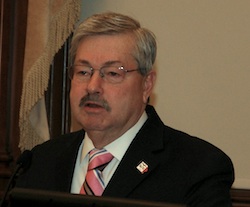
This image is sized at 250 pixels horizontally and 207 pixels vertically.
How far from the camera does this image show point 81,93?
272cm

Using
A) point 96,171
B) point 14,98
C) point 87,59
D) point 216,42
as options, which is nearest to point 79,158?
point 96,171

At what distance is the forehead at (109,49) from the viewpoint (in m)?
2.71

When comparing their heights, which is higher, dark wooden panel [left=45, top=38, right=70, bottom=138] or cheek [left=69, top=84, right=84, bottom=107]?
cheek [left=69, top=84, right=84, bottom=107]

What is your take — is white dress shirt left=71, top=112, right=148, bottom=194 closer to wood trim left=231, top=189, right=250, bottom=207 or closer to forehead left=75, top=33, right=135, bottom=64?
forehead left=75, top=33, right=135, bottom=64

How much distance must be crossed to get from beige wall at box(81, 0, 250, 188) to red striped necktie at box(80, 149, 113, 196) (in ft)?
4.12

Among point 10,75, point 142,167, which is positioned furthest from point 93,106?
point 10,75

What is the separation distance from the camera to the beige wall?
12.5 feet

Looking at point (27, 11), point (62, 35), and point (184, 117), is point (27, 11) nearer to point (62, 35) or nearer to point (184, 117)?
point (62, 35)

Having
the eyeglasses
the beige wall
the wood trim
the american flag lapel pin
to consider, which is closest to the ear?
the eyeglasses

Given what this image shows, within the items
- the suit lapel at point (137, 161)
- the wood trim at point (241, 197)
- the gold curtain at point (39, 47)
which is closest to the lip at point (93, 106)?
the suit lapel at point (137, 161)

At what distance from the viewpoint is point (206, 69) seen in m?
3.87

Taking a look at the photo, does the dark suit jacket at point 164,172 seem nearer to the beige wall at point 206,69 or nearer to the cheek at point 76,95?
the cheek at point 76,95

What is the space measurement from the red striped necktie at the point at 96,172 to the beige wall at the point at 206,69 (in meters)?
1.25

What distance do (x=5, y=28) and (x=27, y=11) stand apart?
0.60 ft
